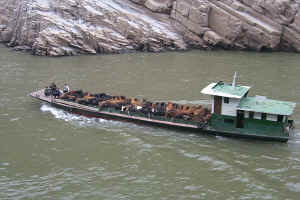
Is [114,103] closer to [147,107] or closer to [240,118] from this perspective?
[147,107]

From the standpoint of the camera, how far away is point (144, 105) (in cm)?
2189

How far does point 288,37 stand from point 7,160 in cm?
3442

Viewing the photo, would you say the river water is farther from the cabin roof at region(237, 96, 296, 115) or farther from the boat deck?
the cabin roof at region(237, 96, 296, 115)

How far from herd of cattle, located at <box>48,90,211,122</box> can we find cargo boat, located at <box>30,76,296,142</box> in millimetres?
126

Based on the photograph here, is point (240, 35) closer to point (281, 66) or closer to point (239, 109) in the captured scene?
point (281, 66)

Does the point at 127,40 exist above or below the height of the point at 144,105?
above

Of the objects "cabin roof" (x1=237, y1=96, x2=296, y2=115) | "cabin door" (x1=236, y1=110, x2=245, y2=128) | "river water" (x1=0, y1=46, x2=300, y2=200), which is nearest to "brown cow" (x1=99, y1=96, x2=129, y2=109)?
"river water" (x1=0, y1=46, x2=300, y2=200)

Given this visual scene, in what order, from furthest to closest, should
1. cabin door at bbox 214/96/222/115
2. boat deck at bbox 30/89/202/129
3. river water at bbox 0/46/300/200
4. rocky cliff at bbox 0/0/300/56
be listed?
rocky cliff at bbox 0/0/300/56 → boat deck at bbox 30/89/202/129 → cabin door at bbox 214/96/222/115 → river water at bbox 0/46/300/200

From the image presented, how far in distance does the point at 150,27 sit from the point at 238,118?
27.2 m

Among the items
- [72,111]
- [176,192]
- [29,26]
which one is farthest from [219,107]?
[29,26]

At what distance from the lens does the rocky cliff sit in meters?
41.2

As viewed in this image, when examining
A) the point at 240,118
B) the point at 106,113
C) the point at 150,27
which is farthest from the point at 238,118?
the point at 150,27

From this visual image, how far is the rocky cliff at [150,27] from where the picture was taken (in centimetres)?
4125

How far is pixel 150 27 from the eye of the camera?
44062 millimetres
